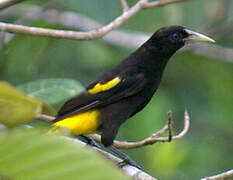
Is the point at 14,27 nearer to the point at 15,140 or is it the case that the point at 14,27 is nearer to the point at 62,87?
the point at 62,87

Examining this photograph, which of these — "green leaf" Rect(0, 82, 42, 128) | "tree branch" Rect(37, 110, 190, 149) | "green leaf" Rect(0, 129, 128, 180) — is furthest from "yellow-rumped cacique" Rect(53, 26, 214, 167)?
"green leaf" Rect(0, 129, 128, 180)

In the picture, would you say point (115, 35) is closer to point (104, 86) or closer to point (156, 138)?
point (104, 86)

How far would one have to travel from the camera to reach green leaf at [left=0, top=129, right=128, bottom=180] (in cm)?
87

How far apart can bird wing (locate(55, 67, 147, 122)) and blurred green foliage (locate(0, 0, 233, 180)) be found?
2.16ft

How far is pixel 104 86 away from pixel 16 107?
2.83 metres

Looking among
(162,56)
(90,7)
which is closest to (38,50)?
(90,7)

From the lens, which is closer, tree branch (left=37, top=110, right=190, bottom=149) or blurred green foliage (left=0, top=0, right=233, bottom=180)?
tree branch (left=37, top=110, right=190, bottom=149)

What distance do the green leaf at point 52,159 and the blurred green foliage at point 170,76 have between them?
319 centimetres

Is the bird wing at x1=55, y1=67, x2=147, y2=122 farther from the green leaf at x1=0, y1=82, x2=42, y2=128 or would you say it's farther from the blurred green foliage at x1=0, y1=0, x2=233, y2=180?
the green leaf at x1=0, y1=82, x2=42, y2=128

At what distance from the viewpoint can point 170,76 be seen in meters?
5.53

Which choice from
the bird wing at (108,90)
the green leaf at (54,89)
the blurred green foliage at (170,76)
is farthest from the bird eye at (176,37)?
the green leaf at (54,89)

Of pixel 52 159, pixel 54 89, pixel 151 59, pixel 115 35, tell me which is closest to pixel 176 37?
pixel 151 59

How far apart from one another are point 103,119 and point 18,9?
2.11 meters

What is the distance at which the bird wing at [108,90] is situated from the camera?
148 inches
